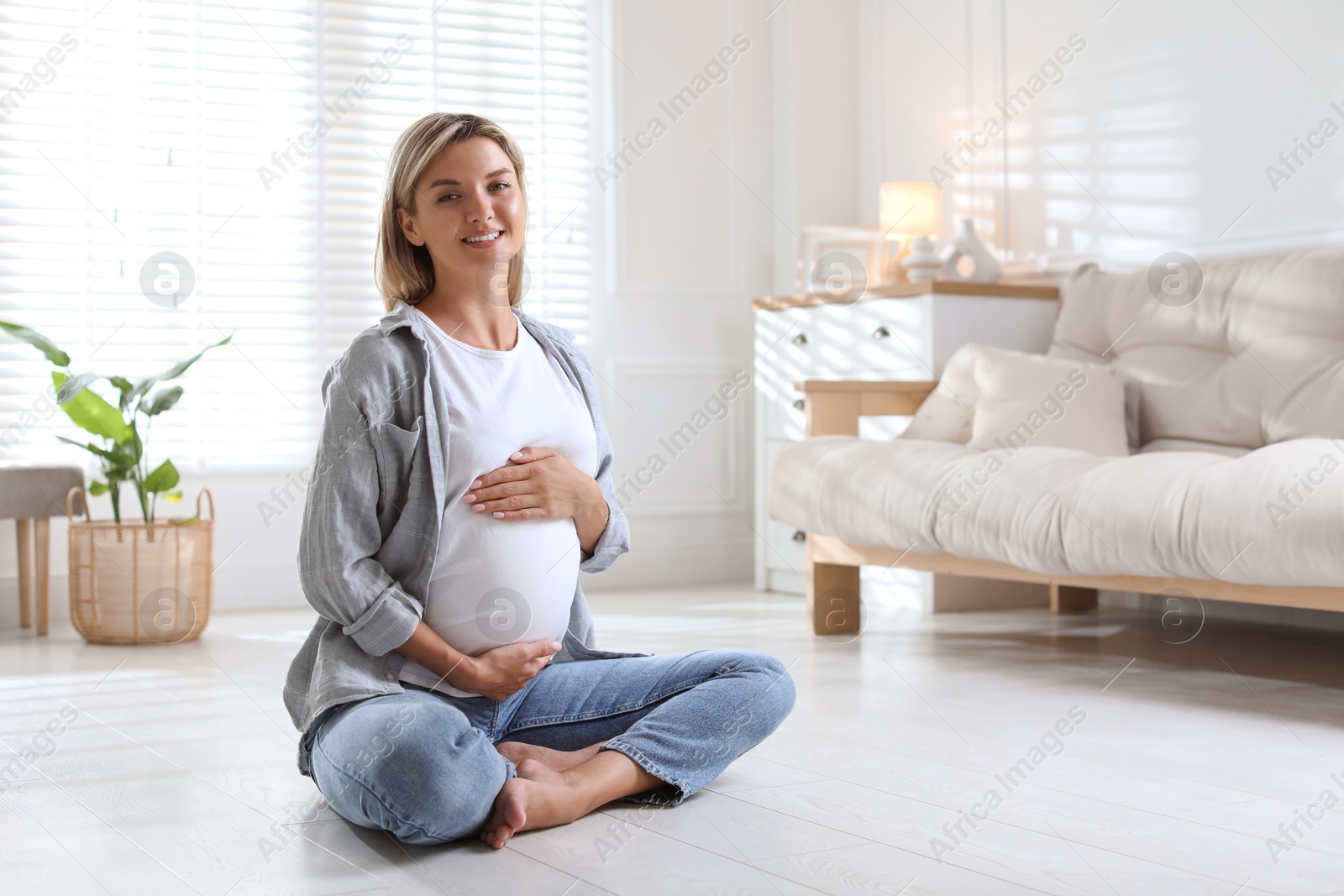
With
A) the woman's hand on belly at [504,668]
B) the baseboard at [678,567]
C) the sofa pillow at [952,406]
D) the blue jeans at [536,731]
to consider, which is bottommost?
the baseboard at [678,567]

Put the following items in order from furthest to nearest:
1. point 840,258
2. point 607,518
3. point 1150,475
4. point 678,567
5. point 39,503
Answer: point 678,567, point 840,258, point 39,503, point 1150,475, point 607,518

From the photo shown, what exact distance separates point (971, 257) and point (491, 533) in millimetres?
2554

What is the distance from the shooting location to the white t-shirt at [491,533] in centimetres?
145

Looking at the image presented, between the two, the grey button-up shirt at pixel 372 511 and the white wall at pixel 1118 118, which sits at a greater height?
the white wall at pixel 1118 118

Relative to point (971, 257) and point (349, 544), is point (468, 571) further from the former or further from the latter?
point (971, 257)

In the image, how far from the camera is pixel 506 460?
150 cm

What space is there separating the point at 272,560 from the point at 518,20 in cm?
189

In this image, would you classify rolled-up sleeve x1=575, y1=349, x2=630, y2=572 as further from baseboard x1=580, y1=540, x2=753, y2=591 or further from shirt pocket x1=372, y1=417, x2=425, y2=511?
baseboard x1=580, y1=540, x2=753, y2=591

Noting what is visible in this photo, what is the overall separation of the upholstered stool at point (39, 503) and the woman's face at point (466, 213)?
2.15 meters

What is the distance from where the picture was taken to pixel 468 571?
1453 mm

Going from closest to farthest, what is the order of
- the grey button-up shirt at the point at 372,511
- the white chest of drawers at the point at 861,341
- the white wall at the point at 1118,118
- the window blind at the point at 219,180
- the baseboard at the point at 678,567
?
1. the grey button-up shirt at the point at 372,511
2. the white wall at the point at 1118,118
3. the white chest of drawers at the point at 861,341
4. the window blind at the point at 219,180
5. the baseboard at the point at 678,567

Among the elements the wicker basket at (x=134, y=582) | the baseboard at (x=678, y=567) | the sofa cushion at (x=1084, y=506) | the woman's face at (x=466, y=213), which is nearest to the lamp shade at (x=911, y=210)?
the sofa cushion at (x=1084, y=506)

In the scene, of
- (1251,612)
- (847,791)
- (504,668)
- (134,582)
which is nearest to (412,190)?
(504,668)

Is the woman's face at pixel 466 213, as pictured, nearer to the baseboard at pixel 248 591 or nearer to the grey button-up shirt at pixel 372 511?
the grey button-up shirt at pixel 372 511
